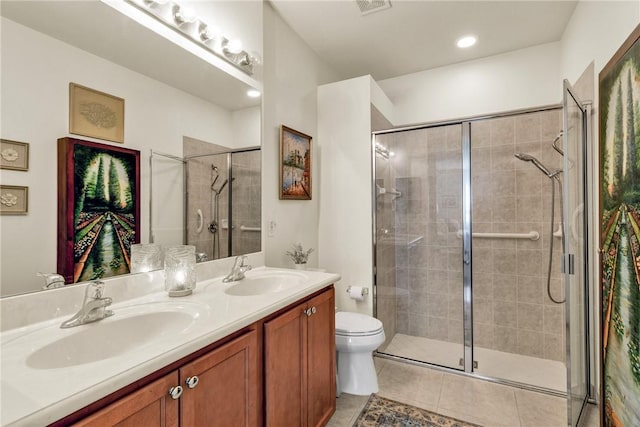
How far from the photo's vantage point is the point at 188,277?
4.42ft

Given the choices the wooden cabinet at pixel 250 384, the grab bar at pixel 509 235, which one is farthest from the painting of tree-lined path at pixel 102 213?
the grab bar at pixel 509 235

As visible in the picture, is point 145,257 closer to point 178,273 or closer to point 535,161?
point 178,273

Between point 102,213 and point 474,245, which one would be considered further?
point 474,245

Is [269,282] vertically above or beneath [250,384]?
above

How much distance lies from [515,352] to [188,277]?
280 centimetres

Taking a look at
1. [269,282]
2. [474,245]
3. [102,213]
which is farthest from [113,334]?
[474,245]

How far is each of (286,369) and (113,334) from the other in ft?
2.24

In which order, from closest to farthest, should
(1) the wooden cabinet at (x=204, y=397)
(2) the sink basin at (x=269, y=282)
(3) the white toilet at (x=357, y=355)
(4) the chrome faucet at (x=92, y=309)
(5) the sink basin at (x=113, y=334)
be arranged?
1. (1) the wooden cabinet at (x=204, y=397)
2. (5) the sink basin at (x=113, y=334)
3. (4) the chrome faucet at (x=92, y=309)
4. (2) the sink basin at (x=269, y=282)
5. (3) the white toilet at (x=357, y=355)

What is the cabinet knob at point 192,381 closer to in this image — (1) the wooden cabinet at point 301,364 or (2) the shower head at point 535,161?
(1) the wooden cabinet at point 301,364

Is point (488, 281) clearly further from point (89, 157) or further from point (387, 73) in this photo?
point (89, 157)

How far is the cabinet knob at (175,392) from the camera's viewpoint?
0.82m

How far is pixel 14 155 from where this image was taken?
0.96 meters

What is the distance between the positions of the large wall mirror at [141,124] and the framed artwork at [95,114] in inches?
0.8

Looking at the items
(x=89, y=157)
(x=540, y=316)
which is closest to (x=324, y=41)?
(x=89, y=157)
